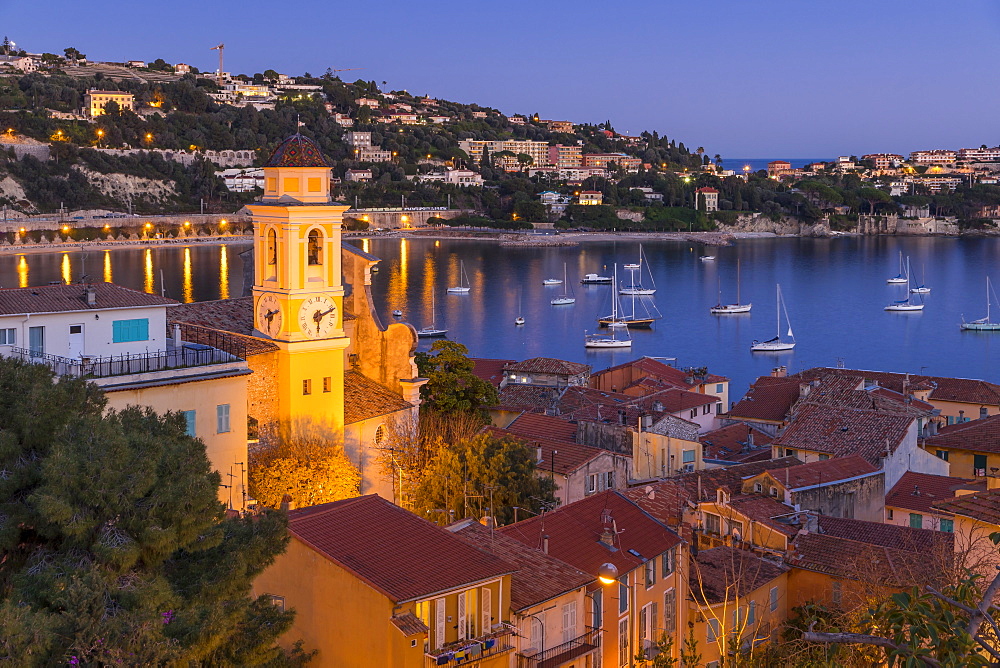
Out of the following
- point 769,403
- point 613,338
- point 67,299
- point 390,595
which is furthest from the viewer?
point 613,338

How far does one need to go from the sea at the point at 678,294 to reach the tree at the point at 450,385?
17756mm

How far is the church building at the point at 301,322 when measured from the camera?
13.4 m

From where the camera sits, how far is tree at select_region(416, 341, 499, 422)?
17.3 metres

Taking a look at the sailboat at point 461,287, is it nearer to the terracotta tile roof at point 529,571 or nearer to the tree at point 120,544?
the terracotta tile roof at point 529,571

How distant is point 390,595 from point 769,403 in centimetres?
1863

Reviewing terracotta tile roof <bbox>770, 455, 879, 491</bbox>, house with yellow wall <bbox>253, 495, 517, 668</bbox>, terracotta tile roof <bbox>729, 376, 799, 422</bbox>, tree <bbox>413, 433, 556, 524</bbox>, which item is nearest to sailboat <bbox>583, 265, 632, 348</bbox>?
terracotta tile roof <bbox>729, 376, 799, 422</bbox>

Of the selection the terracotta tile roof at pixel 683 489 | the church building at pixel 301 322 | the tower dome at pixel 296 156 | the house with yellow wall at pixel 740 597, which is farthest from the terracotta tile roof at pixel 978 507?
the tower dome at pixel 296 156

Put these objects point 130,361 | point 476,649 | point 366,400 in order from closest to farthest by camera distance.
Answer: point 476,649 < point 130,361 < point 366,400

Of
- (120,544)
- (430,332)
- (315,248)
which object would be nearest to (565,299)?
(430,332)

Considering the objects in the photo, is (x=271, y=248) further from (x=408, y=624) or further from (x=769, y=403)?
(x=769, y=403)

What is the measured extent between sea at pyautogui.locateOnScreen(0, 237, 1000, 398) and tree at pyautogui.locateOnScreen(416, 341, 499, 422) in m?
17.8

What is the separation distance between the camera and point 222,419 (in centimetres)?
1145

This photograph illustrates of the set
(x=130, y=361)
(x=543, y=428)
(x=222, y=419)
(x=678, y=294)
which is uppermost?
(x=130, y=361)

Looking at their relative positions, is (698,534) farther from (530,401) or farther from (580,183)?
(580,183)
